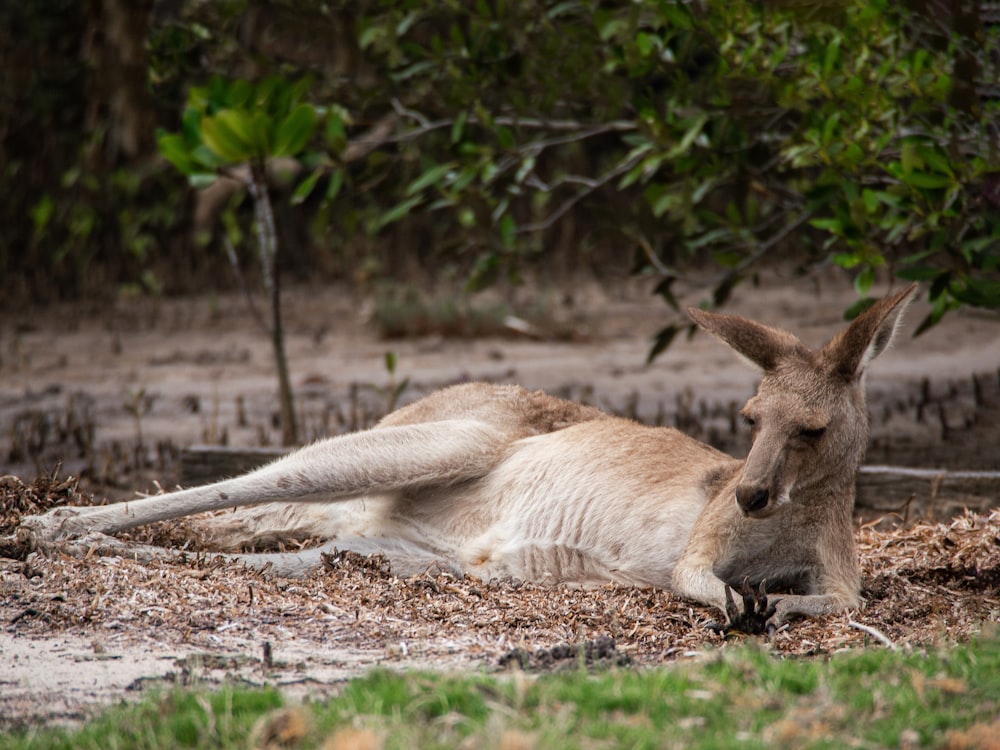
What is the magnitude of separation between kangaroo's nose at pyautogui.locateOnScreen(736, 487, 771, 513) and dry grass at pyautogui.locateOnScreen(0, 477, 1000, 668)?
361mm

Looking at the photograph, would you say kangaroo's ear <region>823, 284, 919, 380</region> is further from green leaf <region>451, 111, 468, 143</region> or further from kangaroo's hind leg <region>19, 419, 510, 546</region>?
green leaf <region>451, 111, 468, 143</region>

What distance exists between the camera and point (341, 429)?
641cm

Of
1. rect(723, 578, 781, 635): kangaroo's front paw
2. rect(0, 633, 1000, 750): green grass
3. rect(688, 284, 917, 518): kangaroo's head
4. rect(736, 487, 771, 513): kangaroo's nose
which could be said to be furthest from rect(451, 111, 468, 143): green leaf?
rect(0, 633, 1000, 750): green grass

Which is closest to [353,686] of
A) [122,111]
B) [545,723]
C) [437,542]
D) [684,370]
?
[545,723]

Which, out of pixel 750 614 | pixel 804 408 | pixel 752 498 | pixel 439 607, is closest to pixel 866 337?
pixel 804 408

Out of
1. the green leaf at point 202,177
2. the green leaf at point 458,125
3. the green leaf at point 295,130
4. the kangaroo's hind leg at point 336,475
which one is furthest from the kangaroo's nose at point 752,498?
the green leaf at point 202,177

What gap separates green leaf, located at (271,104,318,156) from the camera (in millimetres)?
5438

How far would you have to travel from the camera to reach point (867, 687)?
2420 mm

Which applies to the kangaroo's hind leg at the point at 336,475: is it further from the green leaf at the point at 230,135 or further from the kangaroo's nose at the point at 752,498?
the green leaf at the point at 230,135

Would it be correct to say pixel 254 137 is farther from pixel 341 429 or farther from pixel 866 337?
pixel 866 337

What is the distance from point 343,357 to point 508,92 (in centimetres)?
321

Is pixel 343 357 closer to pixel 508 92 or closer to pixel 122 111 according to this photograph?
pixel 122 111

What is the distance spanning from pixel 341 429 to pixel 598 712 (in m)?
4.33

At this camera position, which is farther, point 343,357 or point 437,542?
point 343,357
